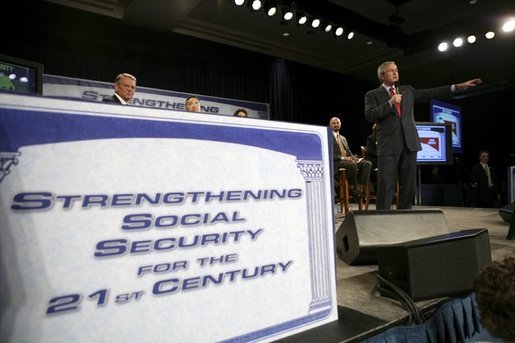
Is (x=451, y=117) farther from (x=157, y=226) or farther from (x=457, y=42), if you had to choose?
(x=157, y=226)

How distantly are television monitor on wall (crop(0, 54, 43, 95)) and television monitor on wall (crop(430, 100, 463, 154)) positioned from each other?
6.39m

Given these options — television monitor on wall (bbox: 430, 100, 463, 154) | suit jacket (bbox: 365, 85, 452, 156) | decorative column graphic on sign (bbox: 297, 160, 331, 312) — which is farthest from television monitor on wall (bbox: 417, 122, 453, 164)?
decorative column graphic on sign (bbox: 297, 160, 331, 312)

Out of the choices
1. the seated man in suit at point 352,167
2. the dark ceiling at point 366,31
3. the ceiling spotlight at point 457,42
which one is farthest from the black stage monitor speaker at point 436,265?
the ceiling spotlight at point 457,42

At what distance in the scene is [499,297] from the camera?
65 centimetres

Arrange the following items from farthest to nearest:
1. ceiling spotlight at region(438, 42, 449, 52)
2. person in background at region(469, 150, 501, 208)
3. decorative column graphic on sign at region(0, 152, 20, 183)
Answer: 1. person in background at region(469, 150, 501, 208)
2. ceiling spotlight at region(438, 42, 449, 52)
3. decorative column graphic on sign at region(0, 152, 20, 183)

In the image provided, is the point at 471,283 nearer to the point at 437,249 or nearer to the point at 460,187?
the point at 437,249

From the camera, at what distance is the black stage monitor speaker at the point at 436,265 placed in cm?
95

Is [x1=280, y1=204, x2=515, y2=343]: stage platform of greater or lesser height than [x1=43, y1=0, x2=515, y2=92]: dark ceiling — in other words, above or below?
below

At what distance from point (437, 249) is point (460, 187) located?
6.54 m

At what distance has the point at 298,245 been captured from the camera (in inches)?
31.1

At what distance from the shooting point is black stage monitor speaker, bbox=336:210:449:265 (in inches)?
56.4

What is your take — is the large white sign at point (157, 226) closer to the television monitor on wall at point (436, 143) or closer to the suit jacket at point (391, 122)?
the suit jacket at point (391, 122)

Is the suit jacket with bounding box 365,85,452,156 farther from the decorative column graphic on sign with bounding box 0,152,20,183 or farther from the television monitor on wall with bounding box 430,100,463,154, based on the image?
the television monitor on wall with bounding box 430,100,463,154

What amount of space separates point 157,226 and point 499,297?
2.08ft
